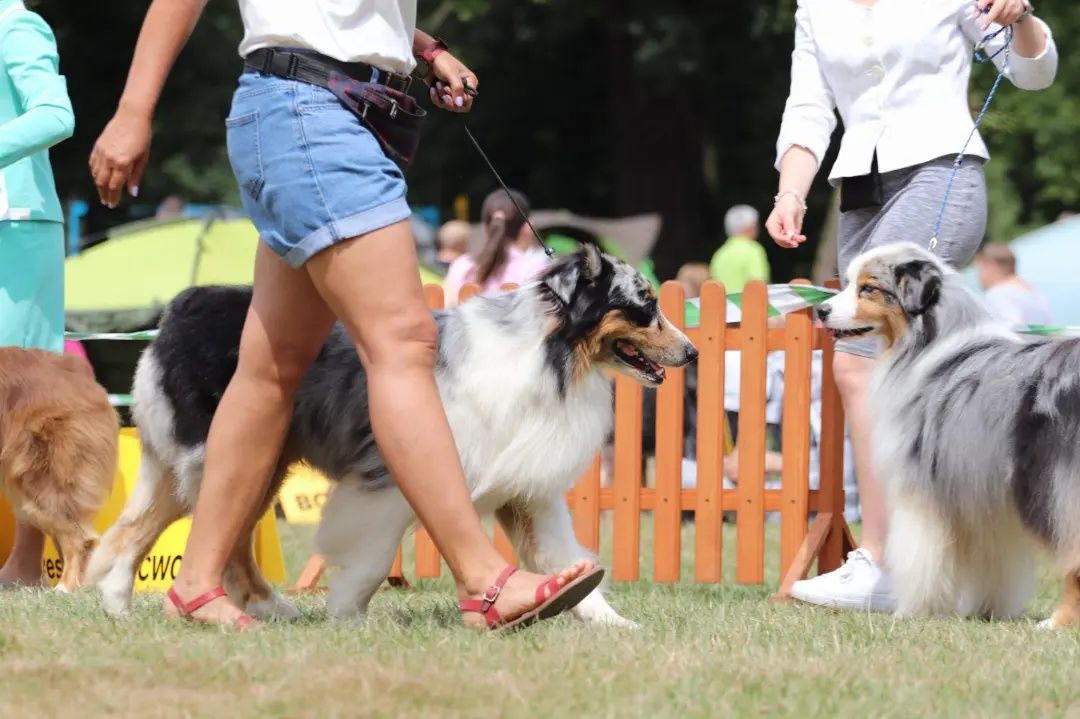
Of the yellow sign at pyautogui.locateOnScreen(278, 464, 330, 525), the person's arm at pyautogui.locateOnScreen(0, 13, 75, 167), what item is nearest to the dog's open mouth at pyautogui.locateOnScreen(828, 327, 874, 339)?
the person's arm at pyautogui.locateOnScreen(0, 13, 75, 167)

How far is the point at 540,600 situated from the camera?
395cm

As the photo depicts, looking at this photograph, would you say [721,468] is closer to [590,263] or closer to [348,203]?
[590,263]

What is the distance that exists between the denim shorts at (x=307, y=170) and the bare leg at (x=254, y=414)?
0.65ft

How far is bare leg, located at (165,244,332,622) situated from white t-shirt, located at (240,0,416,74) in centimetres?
54

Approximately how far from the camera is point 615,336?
16.8ft

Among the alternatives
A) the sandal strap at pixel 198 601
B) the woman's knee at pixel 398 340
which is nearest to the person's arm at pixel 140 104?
the woman's knee at pixel 398 340

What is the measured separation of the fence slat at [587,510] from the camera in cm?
700

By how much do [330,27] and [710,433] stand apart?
320cm

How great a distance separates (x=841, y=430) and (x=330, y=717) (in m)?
3.76

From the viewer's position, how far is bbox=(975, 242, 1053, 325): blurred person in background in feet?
40.1

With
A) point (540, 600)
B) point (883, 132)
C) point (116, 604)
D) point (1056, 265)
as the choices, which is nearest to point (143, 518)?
point (116, 604)

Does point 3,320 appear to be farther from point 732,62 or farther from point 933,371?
point 732,62

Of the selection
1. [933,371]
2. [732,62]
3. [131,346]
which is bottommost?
[131,346]

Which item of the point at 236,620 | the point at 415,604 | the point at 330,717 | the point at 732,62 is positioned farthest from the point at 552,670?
the point at 732,62
